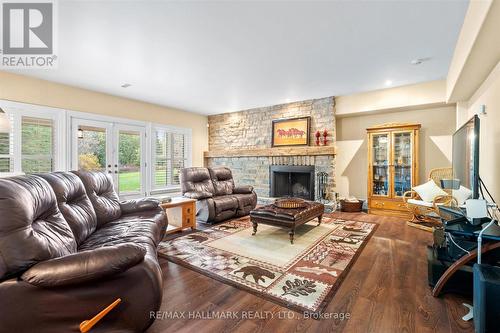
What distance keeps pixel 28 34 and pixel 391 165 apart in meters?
5.98

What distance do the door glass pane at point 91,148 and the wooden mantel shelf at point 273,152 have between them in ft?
9.46

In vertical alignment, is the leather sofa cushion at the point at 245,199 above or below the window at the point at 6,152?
below

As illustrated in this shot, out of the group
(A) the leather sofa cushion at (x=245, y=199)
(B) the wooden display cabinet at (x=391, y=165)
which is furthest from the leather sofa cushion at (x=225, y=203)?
(B) the wooden display cabinet at (x=391, y=165)

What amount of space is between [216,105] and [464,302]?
564cm

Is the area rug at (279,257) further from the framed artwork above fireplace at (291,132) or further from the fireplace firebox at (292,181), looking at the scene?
the framed artwork above fireplace at (291,132)

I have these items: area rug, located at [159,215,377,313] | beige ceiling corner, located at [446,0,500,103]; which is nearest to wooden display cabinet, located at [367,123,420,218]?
area rug, located at [159,215,377,313]

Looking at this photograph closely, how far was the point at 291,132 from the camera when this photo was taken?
5.84 meters

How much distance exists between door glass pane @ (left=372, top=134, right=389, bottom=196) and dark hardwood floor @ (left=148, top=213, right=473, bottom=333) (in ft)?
8.17

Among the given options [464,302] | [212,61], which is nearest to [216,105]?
[212,61]

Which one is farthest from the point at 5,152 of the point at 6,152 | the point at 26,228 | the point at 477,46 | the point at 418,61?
the point at 418,61

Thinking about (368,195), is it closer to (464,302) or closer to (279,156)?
(279,156)

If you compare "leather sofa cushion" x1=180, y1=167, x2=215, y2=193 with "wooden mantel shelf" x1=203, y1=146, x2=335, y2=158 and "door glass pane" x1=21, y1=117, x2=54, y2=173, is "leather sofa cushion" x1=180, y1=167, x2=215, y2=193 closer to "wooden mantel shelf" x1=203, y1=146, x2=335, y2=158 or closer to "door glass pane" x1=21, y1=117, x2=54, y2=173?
"wooden mantel shelf" x1=203, y1=146, x2=335, y2=158

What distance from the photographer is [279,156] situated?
599 centimetres

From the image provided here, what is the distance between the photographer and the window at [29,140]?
3809 mm
